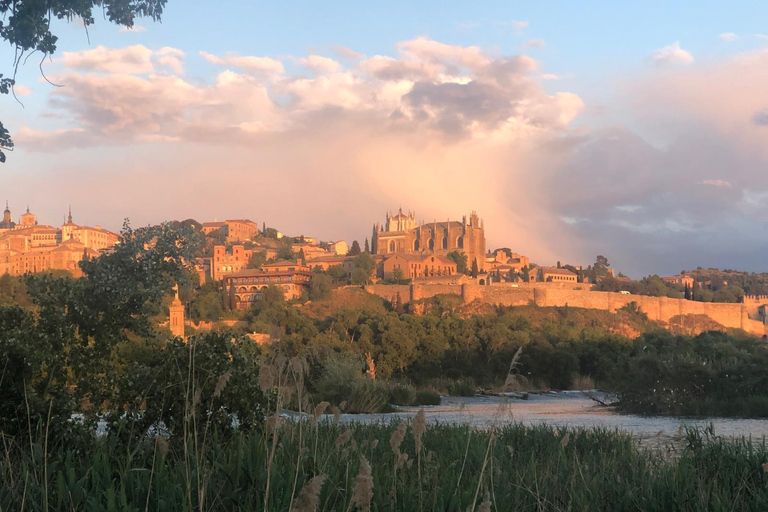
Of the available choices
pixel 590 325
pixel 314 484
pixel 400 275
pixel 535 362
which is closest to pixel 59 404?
pixel 314 484

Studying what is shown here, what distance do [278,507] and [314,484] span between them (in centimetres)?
127

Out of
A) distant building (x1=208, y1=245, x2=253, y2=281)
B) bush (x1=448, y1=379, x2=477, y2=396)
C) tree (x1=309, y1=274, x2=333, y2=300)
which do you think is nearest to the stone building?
distant building (x1=208, y1=245, x2=253, y2=281)

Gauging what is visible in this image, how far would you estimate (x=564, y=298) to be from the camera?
228 feet

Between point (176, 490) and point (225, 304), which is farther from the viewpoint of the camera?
point (225, 304)

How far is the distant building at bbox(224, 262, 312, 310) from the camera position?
73.2 m

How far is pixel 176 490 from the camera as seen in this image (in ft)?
11.2

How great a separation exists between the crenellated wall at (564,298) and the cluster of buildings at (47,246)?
37816 millimetres

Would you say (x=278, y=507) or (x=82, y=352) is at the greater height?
(x=82, y=352)

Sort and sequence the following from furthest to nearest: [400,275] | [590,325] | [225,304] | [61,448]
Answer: [400,275], [225,304], [590,325], [61,448]

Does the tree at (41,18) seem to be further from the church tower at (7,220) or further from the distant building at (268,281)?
the church tower at (7,220)

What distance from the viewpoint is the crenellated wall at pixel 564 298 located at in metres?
68.7

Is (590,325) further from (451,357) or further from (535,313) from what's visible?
(451,357)

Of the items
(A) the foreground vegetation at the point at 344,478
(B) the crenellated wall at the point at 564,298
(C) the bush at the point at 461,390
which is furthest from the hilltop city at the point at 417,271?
(A) the foreground vegetation at the point at 344,478

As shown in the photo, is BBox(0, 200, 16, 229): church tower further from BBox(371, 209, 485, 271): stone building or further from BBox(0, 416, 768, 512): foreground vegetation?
BBox(0, 416, 768, 512): foreground vegetation
